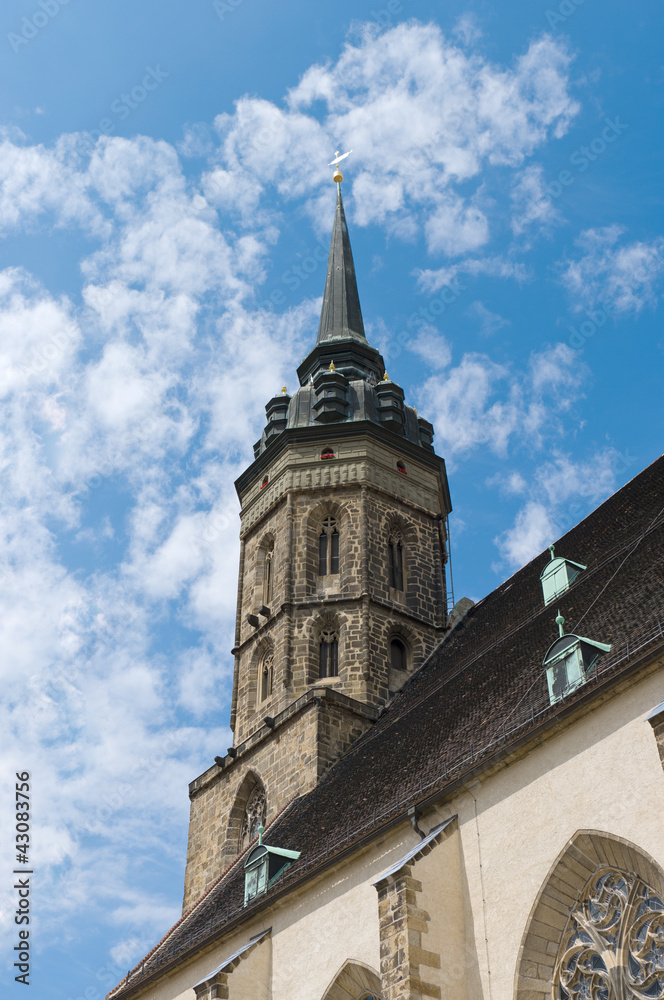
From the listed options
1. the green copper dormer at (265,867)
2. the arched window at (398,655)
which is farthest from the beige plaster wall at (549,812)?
the arched window at (398,655)

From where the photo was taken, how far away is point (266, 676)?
2406 cm

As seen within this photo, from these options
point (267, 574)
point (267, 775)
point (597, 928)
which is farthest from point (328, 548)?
point (597, 928)

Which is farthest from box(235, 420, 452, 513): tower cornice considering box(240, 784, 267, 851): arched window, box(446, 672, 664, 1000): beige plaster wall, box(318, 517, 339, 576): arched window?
box(446, 672, 664, 1000): beige plaster wall

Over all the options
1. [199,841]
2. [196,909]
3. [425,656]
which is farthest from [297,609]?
[196,909]

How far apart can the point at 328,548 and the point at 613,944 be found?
49.6 ft

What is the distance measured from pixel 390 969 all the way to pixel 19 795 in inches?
408

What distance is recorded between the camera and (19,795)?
19.8m

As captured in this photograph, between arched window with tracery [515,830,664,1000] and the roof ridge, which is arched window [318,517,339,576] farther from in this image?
arched window with tracery [515,830,664,1000]

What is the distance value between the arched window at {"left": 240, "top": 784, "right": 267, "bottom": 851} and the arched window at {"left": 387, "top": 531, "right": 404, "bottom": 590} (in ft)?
17.7

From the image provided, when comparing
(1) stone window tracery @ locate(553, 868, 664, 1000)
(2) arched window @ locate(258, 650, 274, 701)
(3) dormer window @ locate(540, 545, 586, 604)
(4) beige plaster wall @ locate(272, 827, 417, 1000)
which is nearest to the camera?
(1) stone window tracery @ locate(553, 868, 664, 1000)

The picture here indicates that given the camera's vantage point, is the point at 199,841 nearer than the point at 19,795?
No

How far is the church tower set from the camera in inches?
846

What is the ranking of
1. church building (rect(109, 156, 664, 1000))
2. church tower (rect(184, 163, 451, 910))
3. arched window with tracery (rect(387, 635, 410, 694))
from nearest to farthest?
church building (rect(109, 156, 664, 1000))
church tower (rect(184, 163, 451, 910))
arched window with tracery (rect(387, 635, 410, 694))

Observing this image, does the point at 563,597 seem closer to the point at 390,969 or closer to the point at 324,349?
the point at 390,969
